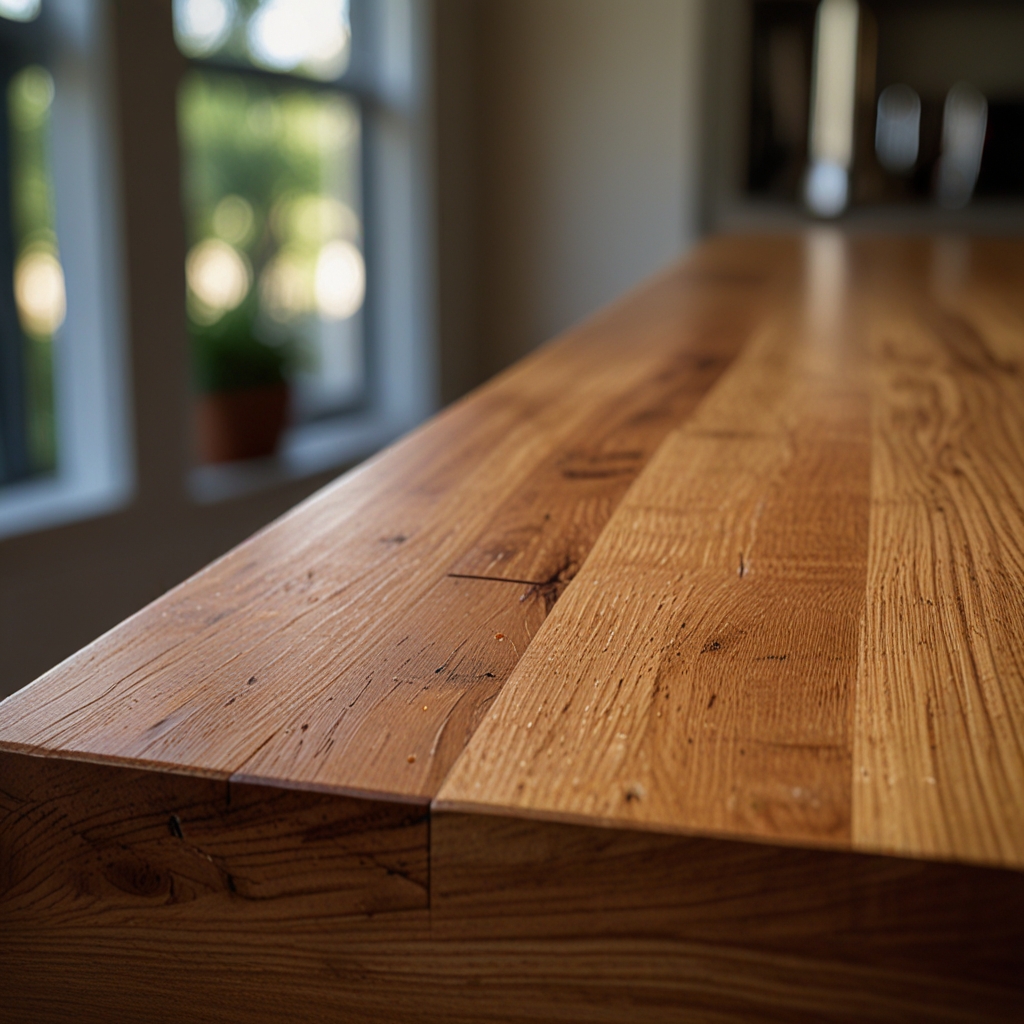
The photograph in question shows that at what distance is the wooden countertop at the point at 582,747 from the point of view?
0.92ft

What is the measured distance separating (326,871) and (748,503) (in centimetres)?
31

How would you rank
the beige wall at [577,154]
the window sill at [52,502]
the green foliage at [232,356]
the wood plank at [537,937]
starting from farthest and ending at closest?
1. the beige wall at [577,154]
2. the green foliage at [232,356]
3. the window sill at [52,502]
4. the wood plank at [537,937]

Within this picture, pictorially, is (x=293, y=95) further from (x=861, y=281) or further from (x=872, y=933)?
(x=872, y=933)

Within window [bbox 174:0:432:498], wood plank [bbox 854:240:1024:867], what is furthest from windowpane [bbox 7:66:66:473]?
wood plank [bbox 854:240:1024:867]

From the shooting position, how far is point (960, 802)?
0.29 m

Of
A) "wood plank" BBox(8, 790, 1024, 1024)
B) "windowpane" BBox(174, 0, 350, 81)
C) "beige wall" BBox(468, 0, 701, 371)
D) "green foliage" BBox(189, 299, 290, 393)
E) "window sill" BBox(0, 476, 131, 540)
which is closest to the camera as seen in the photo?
"wood plank" BBox(8, 790, 1024, 1024)

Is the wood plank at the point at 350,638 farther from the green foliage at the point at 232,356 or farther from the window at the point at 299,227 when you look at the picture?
the green foliage at the point at 232,356

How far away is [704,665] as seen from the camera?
37 cm

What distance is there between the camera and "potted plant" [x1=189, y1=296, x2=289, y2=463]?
109 inches

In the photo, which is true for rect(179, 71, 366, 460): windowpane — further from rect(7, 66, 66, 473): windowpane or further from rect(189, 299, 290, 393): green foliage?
rect(7, 66, 66, 473): windowpane

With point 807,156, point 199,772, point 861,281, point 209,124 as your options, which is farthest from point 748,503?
point 807,156

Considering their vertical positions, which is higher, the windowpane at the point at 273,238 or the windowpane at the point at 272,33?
the windowpane at the point at 272,33

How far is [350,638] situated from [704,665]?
0.39 ft

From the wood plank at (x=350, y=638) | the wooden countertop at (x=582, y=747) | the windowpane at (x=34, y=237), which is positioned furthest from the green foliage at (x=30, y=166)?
the wooden countertop at (x=582, y=747)
